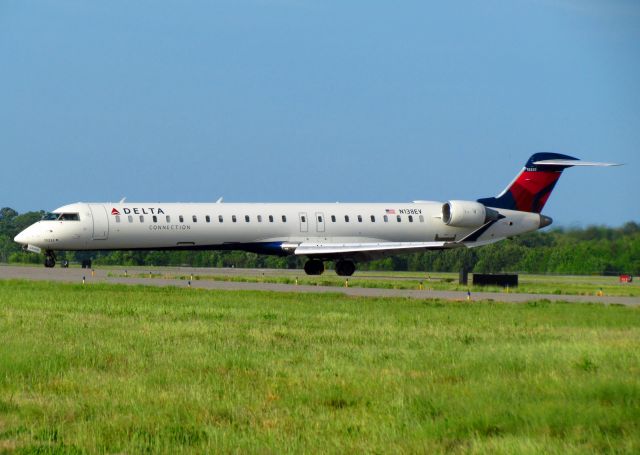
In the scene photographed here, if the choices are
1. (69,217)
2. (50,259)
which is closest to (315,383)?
(69,217)

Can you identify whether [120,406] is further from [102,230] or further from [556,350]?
[102,230]

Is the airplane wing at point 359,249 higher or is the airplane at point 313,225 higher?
the airplane at point 313,225

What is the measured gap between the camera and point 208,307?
85.0ft

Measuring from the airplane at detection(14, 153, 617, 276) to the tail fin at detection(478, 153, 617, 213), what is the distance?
0.05m

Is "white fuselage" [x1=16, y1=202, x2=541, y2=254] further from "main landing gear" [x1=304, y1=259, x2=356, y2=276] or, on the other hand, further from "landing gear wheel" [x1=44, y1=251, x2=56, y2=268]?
"landing gear wheel" [x1=44, y1=251, x2=56, y2=268]

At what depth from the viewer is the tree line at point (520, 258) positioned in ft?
199

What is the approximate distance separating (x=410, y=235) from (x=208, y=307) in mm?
26222

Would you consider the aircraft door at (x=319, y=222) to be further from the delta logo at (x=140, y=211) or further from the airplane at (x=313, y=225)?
the delta logo at (x=140, y=211)

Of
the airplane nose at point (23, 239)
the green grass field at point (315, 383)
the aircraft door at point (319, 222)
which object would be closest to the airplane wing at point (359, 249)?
the aircraft door at point (319, 222)

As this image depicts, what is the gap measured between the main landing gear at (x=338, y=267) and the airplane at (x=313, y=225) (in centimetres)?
5

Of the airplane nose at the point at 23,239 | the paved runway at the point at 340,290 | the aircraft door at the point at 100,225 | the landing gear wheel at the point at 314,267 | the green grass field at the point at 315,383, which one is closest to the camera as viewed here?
the green grass field at the point at 315,383

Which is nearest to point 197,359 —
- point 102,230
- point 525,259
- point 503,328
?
point 503,328

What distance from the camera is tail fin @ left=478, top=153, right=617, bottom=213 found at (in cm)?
5269

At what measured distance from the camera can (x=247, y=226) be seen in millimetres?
48875
